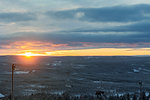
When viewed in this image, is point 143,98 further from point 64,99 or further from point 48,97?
point 48,97

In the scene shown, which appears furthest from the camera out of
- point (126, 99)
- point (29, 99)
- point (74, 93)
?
point (74, 93)

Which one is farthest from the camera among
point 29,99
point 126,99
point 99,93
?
point 99,93

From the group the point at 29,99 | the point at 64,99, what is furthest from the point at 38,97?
the point at 64,99

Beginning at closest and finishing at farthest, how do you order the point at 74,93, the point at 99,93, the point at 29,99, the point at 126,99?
the point at 29,99, the point at 126,99, the point at 99,93, the point at 74,93

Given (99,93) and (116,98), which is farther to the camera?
(99,93)

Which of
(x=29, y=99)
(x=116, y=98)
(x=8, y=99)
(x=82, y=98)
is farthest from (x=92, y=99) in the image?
(x=8, y=99)

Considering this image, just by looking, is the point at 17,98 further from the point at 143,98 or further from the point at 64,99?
the point at 143,98

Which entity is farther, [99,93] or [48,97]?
[99,93]
